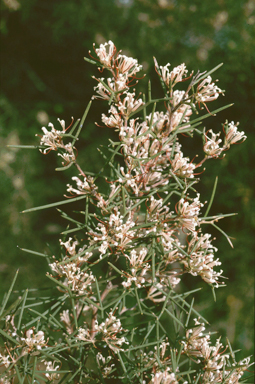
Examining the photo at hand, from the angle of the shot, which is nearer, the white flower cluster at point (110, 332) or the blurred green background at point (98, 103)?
the white flower cluster at point (110, 332)

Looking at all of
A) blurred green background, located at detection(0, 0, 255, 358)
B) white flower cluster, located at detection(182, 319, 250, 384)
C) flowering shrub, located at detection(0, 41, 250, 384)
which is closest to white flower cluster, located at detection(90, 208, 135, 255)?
flowering shrub, located at detection(0, 41, 250, 384)

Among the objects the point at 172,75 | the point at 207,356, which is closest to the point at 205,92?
the point at 172,75

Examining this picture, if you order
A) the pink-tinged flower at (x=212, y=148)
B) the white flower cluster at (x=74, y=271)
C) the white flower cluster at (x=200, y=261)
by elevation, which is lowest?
the white flower cluster at (x=74, y=271)

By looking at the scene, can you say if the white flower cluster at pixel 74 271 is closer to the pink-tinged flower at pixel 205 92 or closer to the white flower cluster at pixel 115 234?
the white flower cluster at pixel 115 234

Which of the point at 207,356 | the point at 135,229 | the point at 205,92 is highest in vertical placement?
the point at 205,92

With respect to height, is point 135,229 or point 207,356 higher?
point 135,229

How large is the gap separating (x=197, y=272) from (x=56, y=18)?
0.84 metres

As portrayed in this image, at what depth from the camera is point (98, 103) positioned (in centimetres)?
93

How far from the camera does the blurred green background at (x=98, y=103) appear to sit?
84cm

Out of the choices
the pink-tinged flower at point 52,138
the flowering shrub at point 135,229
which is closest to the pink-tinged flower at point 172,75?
the flowering shrub at point 135,229

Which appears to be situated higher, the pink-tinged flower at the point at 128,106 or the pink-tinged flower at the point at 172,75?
the pink-tinged flower at the point at 172,75

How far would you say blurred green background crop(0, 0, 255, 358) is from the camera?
2.77 ft

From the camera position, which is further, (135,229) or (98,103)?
(98,103)

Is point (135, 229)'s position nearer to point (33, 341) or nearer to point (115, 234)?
point (115, 234)
